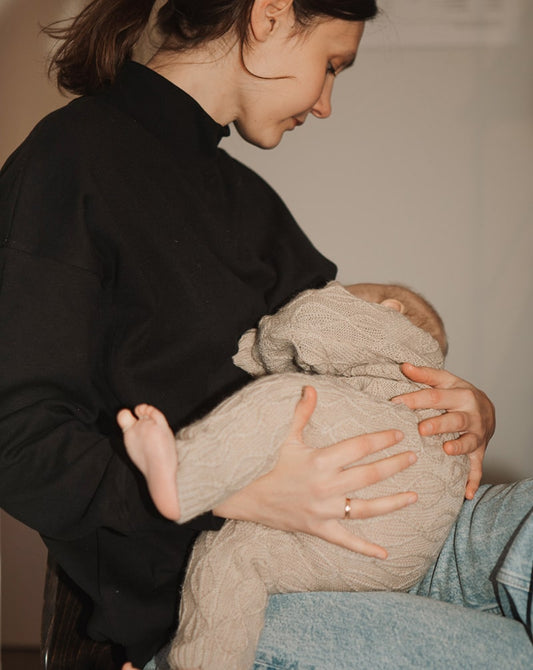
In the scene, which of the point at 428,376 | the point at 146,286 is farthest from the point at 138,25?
the point at 428,376

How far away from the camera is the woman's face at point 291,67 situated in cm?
102

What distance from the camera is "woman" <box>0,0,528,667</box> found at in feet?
2.67

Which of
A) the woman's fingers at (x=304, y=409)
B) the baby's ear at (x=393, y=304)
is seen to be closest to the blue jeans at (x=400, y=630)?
the woman's fingers at (x=304, y=409)

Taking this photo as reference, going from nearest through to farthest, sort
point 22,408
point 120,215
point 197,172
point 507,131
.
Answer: point 22,408 < point 120,215 < point 197,172 < point 507,131

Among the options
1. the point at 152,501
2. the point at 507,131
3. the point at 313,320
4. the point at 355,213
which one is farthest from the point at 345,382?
the point at 507,131

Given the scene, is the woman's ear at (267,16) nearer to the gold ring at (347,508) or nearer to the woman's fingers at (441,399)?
the woman's fingers at (441,399)

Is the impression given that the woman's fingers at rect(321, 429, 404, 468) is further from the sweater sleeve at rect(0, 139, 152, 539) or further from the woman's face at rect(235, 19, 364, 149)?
the woman's face at rect(235, 19, 364, 149)

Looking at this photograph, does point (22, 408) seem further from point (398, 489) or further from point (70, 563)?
point (398, 489)

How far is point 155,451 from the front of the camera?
2.35ft

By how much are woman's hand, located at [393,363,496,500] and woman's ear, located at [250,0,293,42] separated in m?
0.51

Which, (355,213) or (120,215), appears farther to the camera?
(355,213)

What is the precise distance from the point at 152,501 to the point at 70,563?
→ 0.21 metres

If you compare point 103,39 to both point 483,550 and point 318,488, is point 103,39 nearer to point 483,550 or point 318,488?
point 318,488

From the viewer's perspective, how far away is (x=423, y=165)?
6.70ft
